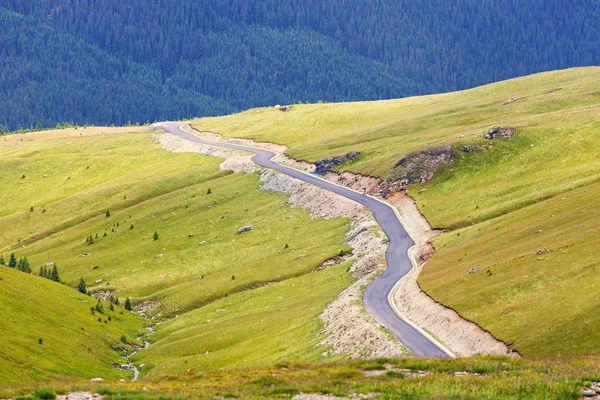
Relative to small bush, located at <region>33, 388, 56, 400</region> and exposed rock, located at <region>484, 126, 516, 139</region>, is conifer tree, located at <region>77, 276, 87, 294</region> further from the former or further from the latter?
small bush, located at <region>33, 388, 56, 400</region>

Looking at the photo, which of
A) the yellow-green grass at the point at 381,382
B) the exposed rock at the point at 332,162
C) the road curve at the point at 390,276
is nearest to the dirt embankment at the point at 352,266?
the road curve at the point at 390,276

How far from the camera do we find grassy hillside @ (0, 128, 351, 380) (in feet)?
333

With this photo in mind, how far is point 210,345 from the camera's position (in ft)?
334

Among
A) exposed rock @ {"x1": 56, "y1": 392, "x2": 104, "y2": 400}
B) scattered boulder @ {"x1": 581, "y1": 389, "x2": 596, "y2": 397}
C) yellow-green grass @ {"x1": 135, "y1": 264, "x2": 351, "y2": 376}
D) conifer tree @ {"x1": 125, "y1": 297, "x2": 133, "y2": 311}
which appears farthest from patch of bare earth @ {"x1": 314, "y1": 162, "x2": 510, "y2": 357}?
conifer tree @ {"x1": 125, "y1": 297, "x2": 133, "y2": 311}

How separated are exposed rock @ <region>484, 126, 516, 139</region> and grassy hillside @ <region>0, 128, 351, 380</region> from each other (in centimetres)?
3330

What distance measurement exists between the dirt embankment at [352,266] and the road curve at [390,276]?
1.04 metres

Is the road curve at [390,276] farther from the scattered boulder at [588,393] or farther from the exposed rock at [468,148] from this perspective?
the scattered boulder at [588,393]

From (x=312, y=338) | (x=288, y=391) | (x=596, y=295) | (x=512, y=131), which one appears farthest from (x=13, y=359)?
(x=512, y=131)

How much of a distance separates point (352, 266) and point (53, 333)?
131 ft

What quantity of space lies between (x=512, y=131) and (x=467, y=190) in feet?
77.3

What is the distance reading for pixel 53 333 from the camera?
95.8 meters

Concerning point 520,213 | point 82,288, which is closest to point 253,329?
point 520,213

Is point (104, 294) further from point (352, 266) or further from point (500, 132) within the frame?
point (500, 132)

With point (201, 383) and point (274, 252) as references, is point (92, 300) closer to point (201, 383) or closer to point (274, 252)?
point (274, 252)
